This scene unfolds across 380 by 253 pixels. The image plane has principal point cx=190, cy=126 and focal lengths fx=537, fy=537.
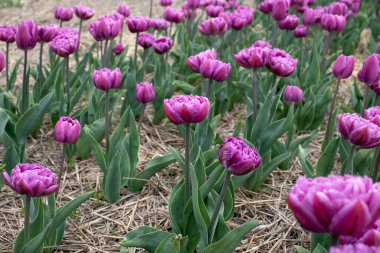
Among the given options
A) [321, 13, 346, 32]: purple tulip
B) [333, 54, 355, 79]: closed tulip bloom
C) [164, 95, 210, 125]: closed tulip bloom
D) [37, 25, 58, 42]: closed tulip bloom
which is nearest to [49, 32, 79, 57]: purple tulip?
[37, 25, 58, 42]: closed tulip bloom

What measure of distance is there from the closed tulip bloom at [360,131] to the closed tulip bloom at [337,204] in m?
0.70

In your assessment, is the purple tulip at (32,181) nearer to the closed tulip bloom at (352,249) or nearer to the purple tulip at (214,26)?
the closed tulip bloom at (352,249)

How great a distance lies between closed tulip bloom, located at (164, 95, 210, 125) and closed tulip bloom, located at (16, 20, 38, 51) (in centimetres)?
96

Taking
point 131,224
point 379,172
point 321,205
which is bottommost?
point 131,224

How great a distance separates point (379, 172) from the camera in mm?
2197

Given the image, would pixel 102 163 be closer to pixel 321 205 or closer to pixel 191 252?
pixel 191 252

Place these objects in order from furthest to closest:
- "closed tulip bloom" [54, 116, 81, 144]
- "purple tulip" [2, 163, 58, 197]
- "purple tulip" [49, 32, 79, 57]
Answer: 1. "purple tulip" [49, 32, 79, 57]
2. "closed tulip bloom" [54, 116, 81, 144]
3. "purple tulip" [2, 163, 58, 197]

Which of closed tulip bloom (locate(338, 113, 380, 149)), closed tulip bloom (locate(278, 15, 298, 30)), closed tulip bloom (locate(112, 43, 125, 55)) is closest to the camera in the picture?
closed tulip bloom (locate(338, 113, 380, 149))

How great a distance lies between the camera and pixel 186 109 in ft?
5.42

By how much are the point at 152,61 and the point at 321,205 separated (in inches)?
116

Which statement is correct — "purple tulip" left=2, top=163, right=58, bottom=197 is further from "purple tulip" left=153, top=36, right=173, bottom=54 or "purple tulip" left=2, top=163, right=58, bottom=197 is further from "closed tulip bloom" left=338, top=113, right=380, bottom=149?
"purple tulip" left=153, top=36, right=173, bottom=54

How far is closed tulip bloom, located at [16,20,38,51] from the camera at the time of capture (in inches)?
91.7

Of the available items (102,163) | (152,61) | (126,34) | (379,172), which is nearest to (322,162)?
(379,172)

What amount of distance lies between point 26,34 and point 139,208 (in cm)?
90
